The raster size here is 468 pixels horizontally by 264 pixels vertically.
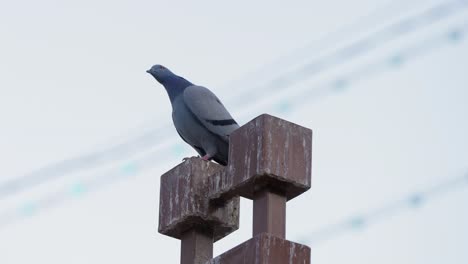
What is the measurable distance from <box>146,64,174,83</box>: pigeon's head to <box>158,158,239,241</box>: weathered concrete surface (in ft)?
8.14

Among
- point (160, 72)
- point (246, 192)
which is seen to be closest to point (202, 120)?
point (160, 72)

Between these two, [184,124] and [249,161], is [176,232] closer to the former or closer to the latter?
[249,161]

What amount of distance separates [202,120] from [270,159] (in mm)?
1963

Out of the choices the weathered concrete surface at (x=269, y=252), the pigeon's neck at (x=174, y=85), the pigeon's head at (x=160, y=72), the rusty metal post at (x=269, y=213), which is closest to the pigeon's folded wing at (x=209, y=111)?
the pigeon's neck at (x=174, y=85)

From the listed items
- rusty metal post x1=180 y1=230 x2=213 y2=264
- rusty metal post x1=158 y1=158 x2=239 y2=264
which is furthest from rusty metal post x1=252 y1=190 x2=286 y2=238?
rusty metal post x1=180 y1=230 x2=213 y2=264

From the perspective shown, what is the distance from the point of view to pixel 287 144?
7977 mm

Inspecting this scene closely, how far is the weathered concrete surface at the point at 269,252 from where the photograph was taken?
743 cm

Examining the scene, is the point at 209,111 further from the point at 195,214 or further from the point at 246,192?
the point at 246,192

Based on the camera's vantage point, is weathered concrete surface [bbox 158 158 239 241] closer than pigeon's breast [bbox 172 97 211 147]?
Yes

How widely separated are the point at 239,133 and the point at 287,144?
1.14 ft

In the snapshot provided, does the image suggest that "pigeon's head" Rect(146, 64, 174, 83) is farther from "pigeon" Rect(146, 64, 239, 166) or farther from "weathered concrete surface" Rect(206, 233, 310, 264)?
"weathered concrete surface" Rect(206, 233, 310, 264)

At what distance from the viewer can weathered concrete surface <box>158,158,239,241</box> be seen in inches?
326

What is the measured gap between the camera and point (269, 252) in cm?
745

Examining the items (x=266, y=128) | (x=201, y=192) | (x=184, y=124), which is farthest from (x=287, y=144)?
(x=184, y=124)
